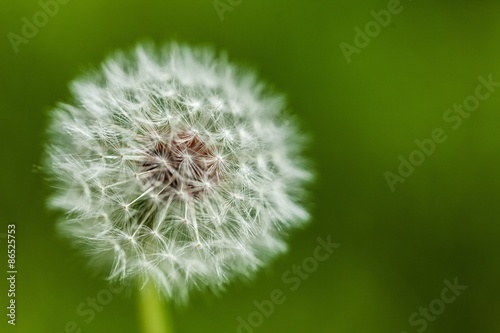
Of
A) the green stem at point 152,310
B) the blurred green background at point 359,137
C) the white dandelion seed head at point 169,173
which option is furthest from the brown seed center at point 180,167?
the blurred green background at point 359,137

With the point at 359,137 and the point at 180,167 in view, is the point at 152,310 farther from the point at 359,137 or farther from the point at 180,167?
the point at 359,137

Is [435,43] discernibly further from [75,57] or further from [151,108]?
[75,57]

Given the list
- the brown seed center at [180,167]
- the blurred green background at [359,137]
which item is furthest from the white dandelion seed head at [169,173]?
the blurred green background at [359,137]

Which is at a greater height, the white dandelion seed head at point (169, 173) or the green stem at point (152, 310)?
the white dandelion seed head at point (169, 173)

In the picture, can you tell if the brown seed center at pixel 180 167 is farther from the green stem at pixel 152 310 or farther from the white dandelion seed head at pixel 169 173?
the green stem at pixel 152 310

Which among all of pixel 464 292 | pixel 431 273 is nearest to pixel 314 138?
pixel 431 273

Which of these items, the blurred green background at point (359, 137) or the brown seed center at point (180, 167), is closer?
the brown seed center at point (180, 167)
